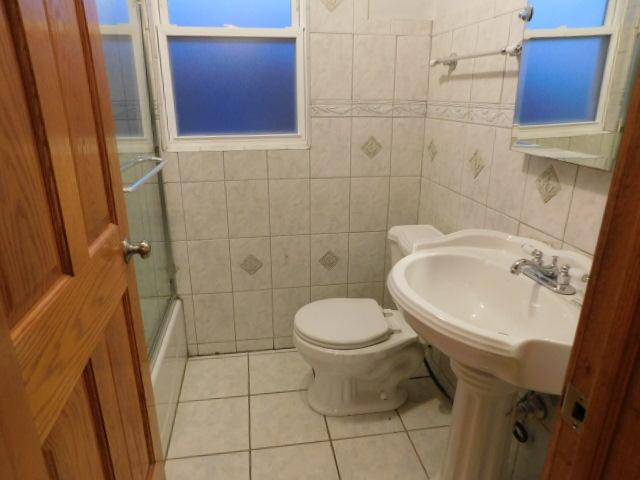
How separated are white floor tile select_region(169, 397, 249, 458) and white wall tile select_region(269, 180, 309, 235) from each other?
846 millimetres

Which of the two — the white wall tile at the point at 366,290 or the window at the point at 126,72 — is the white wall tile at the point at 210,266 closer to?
the window at the point at 126,72

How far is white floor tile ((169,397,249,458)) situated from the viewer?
1.72m

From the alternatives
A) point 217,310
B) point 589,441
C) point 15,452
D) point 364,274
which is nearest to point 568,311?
point 589,441

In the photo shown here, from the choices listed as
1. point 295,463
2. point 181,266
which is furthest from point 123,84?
point 295,463

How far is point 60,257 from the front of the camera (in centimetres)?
70

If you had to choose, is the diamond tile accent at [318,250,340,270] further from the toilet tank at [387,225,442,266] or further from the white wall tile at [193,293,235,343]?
the white wall tile at [193,293,235,343]

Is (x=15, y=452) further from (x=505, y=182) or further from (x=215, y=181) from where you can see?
(x=215, y=181)

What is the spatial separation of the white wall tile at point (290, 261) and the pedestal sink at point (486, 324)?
33.7 inches

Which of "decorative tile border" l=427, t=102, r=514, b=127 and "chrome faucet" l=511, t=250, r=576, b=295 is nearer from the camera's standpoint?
"chrome faucet" l=511, t=250, r=576, b=295

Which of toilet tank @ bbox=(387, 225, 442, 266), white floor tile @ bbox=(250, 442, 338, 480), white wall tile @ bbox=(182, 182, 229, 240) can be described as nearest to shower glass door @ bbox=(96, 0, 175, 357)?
white wall tile @ bbox=(182, 182, 229, 240)

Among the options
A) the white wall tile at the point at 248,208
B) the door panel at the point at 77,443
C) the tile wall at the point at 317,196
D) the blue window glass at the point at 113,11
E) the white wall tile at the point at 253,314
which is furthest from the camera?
the white wall tile at the point at 253,314

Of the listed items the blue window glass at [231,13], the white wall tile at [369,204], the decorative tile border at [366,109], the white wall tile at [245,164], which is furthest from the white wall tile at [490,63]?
the white wall tile at [245,164]

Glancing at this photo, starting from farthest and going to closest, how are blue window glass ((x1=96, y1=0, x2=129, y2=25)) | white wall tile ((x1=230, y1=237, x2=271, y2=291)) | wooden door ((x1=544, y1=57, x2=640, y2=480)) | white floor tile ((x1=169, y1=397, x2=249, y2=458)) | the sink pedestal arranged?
white wall tile ((x1=230, y1=237, x2=271, y2=291))
white floor tile ((x1=169, y1=397, x2=249, y2=458))
blue window glass ((x1=96, y1=0, x2=129, y2=25))
the sink pedestal
wooden door ((x1=544, y1=57, x2=640, y2=480))

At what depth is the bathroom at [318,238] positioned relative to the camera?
583 mm
